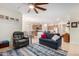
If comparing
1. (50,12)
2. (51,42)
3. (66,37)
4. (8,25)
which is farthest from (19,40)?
(66,37)

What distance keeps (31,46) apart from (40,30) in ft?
1.44

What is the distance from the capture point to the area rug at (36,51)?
2.33 meters

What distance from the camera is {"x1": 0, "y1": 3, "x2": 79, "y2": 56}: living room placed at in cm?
223

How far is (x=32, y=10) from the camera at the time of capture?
2.29 meters

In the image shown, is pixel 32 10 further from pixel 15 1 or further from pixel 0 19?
pixel 0 19

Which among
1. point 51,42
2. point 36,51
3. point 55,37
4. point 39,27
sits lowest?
point 36,51

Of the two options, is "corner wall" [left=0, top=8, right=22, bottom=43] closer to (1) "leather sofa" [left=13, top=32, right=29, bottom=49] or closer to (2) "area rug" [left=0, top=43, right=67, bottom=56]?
(1) "leather sofa" [left=13, top=32, right=29, bottom=49]

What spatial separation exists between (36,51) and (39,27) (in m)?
0.58

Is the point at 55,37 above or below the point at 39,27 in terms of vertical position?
below

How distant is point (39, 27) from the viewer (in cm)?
232

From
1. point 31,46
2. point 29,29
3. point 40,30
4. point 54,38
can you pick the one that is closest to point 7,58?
point 31,46

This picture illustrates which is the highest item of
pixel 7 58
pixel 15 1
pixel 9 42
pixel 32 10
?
pixel 15 1

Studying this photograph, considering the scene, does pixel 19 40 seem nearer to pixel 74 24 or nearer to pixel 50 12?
pixel 50 12

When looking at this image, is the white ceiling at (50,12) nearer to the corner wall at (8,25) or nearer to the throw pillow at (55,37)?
the corner wall at (8,25)
